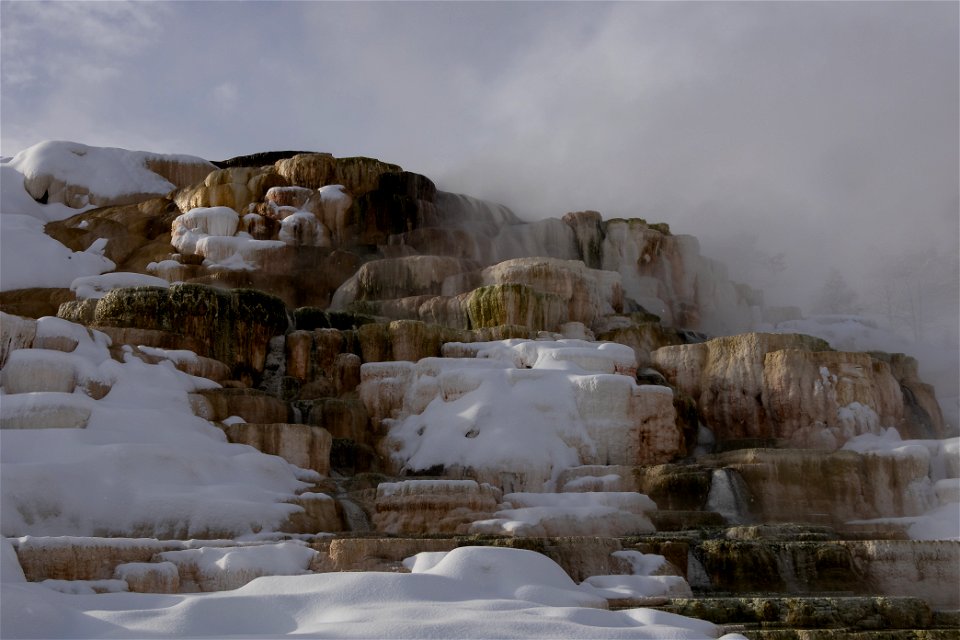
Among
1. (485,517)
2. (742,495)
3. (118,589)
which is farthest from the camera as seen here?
(742,495)

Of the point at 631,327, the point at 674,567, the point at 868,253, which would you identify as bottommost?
the point at 674,567

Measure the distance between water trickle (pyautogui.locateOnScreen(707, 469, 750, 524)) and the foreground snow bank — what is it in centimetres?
637

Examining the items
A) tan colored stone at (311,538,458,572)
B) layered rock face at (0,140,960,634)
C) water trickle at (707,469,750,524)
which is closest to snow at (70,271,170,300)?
layered rock face at (0,140,960,634)

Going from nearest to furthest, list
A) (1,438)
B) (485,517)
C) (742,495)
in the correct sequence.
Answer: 1. (1,438)
2. (485,517)
3. (742,495)

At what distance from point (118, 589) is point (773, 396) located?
12458 millimetres

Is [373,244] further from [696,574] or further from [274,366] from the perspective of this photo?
[696,574]

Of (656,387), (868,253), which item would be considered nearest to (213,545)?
(656,387)

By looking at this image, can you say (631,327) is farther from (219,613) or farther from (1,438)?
(219,613)

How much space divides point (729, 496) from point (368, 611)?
851cm

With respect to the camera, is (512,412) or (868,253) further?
(868,253)

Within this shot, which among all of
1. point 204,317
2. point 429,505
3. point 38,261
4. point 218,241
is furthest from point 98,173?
point 429,505

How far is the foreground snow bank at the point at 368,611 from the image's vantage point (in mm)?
6109

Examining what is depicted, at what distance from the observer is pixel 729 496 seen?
549 inches

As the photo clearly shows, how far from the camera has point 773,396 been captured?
17734mm
